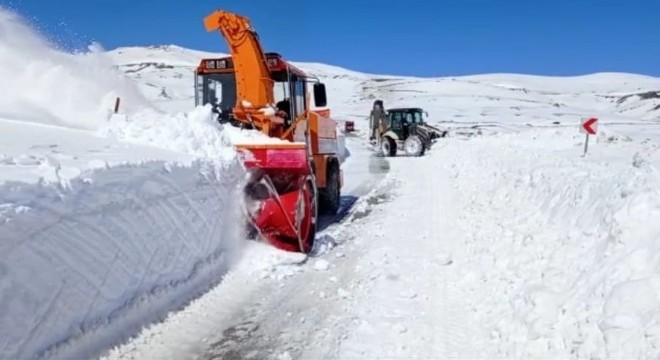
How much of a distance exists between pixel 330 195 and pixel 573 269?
570cm

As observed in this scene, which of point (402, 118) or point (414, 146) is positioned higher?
point (402, 118)

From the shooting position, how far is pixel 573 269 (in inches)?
189

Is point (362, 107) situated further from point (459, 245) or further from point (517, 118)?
point (459, 245)

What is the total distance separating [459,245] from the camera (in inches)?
299

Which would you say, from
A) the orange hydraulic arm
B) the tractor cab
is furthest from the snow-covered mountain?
the orange hydraulic arm

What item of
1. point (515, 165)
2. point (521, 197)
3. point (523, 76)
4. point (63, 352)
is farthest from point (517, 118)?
point (523, 76)

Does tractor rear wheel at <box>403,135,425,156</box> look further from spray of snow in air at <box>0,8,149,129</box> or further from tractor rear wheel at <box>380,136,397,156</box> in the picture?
spray of snow in air at <box>0,8,149,129</box>

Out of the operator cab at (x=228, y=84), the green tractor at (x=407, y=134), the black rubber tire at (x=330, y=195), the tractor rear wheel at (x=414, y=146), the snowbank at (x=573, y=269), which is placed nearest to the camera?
the snowbank at (x=573, y=269)

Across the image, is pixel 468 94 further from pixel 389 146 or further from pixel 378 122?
pixel 389 146

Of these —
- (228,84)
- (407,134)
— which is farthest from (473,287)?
(407,134)

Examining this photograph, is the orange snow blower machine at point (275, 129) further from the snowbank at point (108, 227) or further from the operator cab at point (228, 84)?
the snowbank at point (108, 227)

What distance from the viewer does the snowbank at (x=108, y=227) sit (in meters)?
3.55

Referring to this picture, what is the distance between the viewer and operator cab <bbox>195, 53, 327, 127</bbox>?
898 cm

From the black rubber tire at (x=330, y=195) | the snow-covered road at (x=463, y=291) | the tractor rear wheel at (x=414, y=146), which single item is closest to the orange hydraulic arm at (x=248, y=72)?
the black rubber tire at (x=330, y=195)
